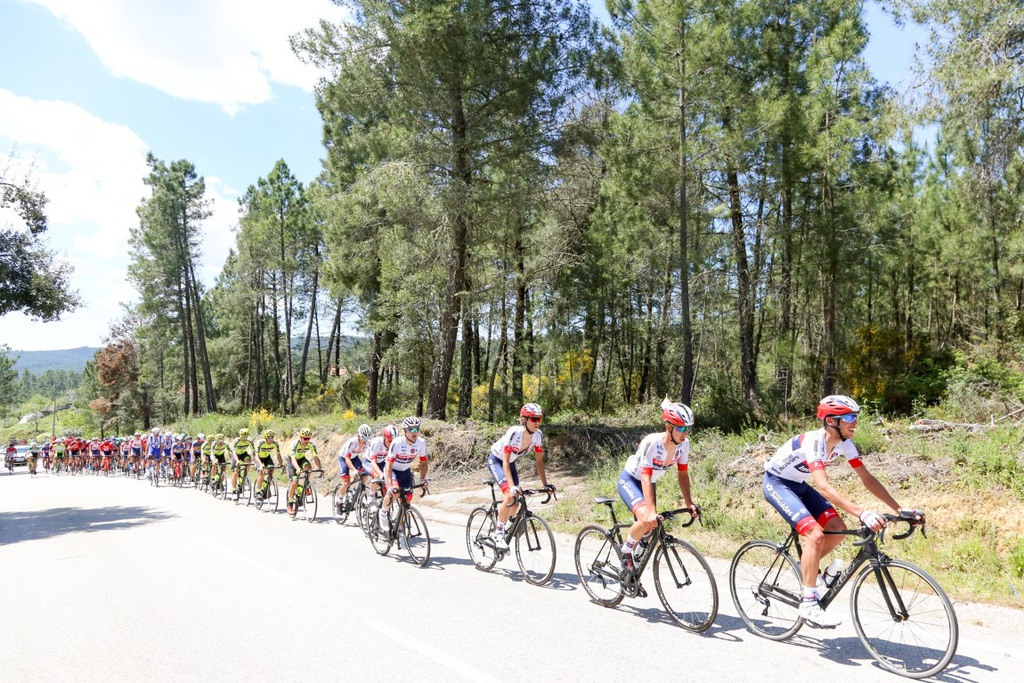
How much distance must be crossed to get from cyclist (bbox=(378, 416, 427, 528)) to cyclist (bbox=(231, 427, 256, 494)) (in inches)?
357

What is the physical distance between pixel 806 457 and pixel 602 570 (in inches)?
95.6

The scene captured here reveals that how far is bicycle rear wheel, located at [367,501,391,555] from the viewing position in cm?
955

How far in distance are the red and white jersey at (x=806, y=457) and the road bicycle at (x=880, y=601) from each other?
506 mm

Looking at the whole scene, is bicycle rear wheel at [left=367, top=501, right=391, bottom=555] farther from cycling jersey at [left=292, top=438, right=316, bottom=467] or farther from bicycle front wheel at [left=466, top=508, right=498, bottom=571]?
cycling jersey at [left=292, top=438, right=316, bottom=467]

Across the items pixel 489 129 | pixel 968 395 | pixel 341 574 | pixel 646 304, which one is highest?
pixel 489 129

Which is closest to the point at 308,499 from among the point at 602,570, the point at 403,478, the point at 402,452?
the point at 403,478

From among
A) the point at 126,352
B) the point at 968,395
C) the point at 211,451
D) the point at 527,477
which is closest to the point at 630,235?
the point at 527,477

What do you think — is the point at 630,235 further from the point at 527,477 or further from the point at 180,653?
the point at 180,653

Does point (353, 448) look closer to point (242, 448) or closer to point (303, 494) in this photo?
point (303, 494)

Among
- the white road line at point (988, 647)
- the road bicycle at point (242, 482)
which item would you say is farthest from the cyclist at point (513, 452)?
the road bicycle at point (242, 482)

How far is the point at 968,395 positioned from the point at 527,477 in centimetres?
1237

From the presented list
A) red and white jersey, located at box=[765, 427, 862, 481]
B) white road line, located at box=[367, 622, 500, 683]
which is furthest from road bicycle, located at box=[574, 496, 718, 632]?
white road line, located at box=[367, 622, 500, 683]

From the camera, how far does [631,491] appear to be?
655 cm

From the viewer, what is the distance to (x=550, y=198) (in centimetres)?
1988
